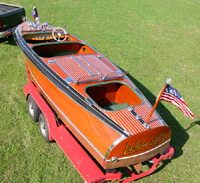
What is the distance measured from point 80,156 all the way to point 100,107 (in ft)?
3.08

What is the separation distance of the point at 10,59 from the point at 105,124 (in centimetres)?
566

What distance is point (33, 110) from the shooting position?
4.77 m

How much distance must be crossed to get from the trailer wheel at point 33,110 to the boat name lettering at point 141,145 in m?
2.46

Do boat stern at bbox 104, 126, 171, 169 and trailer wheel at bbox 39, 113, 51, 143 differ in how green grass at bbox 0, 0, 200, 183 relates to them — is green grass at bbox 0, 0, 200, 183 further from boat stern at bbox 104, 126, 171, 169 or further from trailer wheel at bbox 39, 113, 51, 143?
boat stern at bbox 104, 126, 171, 169

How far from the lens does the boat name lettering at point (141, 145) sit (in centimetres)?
315

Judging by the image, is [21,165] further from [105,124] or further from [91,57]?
[91,57]

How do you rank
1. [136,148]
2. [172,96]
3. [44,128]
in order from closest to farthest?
[136,148] → [172,96] → [44,128]

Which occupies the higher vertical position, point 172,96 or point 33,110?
point 172,96

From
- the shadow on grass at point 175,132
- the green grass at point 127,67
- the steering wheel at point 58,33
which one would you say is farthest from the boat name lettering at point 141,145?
the steering wheel at point 58,33

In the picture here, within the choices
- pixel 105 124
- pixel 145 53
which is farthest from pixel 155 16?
pixel 105 124

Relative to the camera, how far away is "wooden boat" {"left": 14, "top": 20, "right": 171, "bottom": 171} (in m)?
3.23

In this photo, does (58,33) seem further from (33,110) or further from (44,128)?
(44,128)

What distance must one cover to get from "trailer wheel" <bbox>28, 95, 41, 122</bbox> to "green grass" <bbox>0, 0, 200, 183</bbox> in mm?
176

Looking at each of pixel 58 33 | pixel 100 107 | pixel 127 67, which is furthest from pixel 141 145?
pixel 127 67
